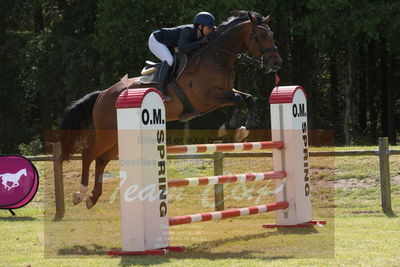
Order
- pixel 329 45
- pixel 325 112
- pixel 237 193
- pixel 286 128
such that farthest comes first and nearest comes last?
1. pixel 325 112
2. pixel 329 45
3. pixel 237 193
4. pixel 286 128

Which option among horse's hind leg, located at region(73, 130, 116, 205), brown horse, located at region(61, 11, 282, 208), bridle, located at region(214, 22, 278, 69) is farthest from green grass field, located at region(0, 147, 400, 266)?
bridle, located at region(214, 22, 278, 69)

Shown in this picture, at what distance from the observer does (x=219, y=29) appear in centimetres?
819

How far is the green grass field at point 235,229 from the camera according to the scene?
6062mm

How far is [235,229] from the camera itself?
8211 mm

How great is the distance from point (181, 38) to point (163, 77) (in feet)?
1.55

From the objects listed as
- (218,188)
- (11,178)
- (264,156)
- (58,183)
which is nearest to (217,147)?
(218,188)

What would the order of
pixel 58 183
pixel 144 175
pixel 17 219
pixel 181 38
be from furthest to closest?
pixel 58 183, pixel 17 219, pixel 181 38, pixel 144 175

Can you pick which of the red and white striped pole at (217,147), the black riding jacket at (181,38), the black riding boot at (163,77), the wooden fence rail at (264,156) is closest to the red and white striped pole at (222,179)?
the red and white striped pole at (217,147)

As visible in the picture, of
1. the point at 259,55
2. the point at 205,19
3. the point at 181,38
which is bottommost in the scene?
the point at 259,55

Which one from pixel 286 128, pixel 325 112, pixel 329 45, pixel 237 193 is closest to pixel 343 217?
pixel 286 128

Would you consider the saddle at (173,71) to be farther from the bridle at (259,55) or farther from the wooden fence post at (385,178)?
the wooden fence post at (385,178)

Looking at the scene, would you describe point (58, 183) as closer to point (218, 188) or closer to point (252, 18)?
point (218, 188)

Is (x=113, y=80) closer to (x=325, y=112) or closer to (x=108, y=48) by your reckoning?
(x=108, y=48)

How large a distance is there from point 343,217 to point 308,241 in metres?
2.45
